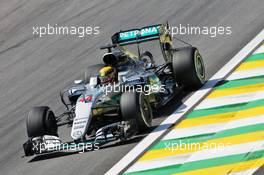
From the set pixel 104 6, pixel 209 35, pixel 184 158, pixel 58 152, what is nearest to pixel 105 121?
pixel 58 152

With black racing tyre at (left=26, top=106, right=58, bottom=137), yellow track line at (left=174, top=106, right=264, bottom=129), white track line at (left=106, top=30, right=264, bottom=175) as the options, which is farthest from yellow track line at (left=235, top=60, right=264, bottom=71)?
black racing tyre at (left=26, top=106, right=58, bottom=137)

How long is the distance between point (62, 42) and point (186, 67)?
333 inches

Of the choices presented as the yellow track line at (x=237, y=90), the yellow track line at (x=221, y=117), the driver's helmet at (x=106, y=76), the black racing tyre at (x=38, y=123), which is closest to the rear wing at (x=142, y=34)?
the driver's helmet at (x=106, y=76)

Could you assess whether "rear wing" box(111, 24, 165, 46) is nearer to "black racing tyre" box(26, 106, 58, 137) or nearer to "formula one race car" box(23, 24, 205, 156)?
"formula one race car" box(23, 24, 205, 156)

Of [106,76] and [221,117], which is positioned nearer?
[221,117]

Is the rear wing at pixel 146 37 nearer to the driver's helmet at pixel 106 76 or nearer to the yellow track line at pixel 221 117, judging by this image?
the driver's helmet at pixel 106 76

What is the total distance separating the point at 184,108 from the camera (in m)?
16.9

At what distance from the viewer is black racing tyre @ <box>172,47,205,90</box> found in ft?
56.2

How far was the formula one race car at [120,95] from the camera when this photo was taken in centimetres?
1527

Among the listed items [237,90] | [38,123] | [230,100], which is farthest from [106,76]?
[237,90]

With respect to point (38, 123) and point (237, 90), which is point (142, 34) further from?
point (38, 123)

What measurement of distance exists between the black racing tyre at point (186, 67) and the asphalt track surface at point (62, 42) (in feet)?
2.78

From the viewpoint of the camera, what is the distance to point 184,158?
1407 centimetres

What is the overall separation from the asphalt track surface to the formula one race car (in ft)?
1.37
